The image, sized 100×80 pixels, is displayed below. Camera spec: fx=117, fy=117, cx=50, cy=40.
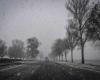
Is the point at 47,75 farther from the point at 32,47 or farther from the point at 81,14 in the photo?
the point at 32,47

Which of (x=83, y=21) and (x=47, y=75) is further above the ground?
(x=83, y=21)

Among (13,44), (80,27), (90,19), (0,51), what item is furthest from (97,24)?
(13,44)

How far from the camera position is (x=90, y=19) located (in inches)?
1033

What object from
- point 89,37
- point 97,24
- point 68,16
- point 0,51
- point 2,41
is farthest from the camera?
point 2,41

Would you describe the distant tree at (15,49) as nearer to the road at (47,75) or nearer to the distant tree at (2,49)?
the distant tree at (2,49)

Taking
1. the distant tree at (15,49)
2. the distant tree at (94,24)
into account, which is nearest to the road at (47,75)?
the distant tree at (94,24)

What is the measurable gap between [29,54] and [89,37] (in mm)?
61220

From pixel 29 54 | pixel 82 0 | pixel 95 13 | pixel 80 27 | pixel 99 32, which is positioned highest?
pixel 82 0

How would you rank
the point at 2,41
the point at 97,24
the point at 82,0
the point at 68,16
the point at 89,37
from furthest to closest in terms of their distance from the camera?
the point at 2,41 → the point at 68,16 → the point at 82,0 → the point at 89,37 → the point at 97,24

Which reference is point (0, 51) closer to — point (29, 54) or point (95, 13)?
point (29, 54)

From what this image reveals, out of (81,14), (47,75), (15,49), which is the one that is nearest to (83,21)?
(81,14)

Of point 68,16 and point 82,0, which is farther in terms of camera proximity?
point 68,16

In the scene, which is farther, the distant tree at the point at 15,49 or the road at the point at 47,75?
the distant tree at the point at 15,49

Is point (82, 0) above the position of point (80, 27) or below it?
above
